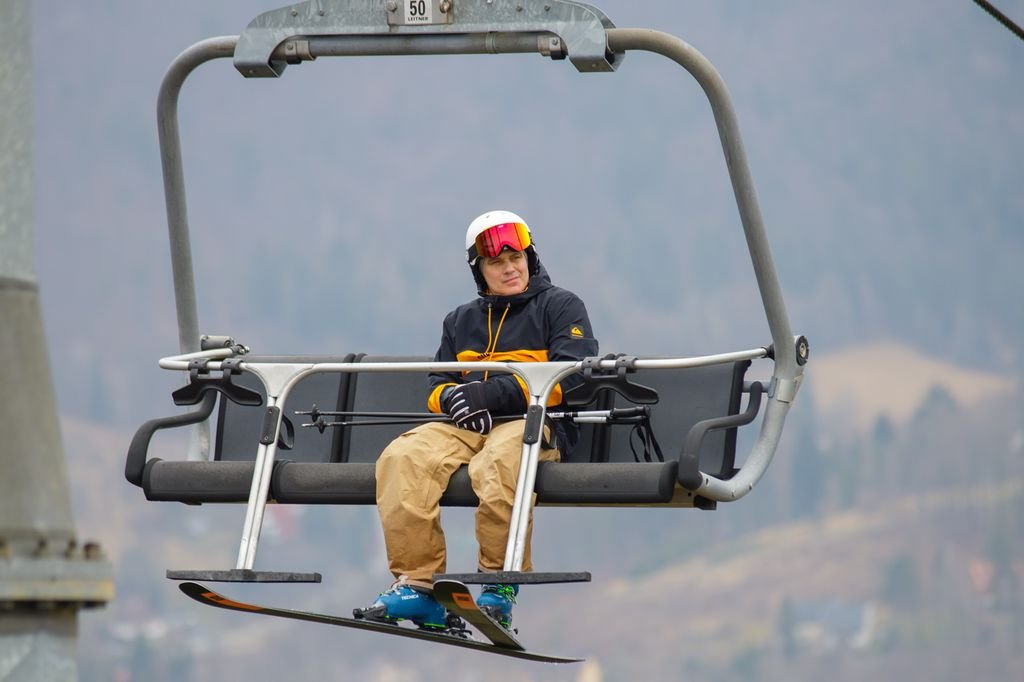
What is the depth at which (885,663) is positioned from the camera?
185500 mm

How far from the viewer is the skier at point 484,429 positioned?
8.80m

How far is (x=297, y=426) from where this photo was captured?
10.6 m

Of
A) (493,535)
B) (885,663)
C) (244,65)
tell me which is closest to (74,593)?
(493,535)

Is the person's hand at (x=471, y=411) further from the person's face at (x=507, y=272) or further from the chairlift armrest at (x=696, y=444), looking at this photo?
the chairlift armrest at (x=696, y=444)

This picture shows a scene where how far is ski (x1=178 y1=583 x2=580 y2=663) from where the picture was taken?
8508 mm

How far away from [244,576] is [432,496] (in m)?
0.80

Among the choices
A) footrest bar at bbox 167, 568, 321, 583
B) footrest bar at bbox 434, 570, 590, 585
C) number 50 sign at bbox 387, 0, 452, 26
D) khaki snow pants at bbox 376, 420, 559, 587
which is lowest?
footrest bar at bbox 434, 570, 590, 585

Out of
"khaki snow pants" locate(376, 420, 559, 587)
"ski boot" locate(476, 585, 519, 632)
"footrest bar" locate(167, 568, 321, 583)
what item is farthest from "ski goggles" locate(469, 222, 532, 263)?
"footrest bar" locate(167, 568, 321, 583)

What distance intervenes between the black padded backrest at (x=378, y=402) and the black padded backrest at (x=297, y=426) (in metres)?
→ 0.06

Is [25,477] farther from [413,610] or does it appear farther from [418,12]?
[418,12]

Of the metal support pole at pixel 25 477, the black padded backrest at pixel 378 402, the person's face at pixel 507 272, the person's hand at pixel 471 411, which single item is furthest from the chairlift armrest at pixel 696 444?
the metal support pole at pixel 25 477

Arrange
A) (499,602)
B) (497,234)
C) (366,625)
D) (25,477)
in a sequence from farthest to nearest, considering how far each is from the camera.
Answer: (497,234) < (499,602) < (366,625) < (25,477)

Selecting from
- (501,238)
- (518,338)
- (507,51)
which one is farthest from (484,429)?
(507,51)

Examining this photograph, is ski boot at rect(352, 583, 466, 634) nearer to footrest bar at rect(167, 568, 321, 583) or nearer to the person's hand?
footrest bar at rect(167, 568, 321, 583)
